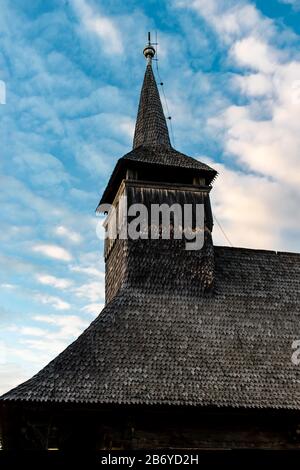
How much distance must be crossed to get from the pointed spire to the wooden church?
111 centimetres

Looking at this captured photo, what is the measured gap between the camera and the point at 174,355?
47.3 ft

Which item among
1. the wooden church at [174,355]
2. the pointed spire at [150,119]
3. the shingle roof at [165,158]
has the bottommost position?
the wooden church at [174,355]

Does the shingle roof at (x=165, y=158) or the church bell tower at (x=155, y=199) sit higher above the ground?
the shingle roof at (x=165, y=158)

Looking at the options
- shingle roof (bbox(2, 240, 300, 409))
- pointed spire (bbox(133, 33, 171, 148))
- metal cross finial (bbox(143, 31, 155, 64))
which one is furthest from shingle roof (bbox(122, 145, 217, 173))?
metal cross finial (bbox(143, 31, 155, 64))

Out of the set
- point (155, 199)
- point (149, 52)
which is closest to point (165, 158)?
point (155, 199)

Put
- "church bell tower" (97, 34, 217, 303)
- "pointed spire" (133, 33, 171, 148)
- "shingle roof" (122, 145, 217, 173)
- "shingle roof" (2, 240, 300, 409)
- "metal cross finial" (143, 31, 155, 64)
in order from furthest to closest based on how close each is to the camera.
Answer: "metal cross finial" (143, 31, 155, 64) → "pointed spire" (133, 33, 171, 148) → "shingle roof" (122, 145, 217, 173) → "church bell tower" (97, 34, 217, 303) → "shingle roof" (2, 240, 300, 409)

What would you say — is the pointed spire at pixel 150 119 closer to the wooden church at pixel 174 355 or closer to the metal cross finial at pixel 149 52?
the metal cross finial at pixel 149 52

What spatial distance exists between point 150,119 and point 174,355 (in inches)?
361

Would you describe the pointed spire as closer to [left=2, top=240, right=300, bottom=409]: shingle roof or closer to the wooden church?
the wooden church

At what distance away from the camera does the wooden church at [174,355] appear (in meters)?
13.1

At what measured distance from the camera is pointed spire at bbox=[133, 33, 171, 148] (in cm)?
1980

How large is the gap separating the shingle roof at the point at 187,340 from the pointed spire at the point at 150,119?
14.2 feet

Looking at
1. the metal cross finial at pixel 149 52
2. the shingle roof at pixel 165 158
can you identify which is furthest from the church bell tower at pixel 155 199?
the metal cross finial at pixel 149 52

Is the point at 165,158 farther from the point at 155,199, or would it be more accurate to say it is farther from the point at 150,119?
the point at 150,119
